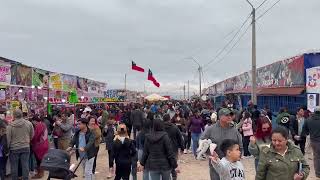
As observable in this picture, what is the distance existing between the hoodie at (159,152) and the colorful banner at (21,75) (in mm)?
9773

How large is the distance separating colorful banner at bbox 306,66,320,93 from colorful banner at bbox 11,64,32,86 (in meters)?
10.4

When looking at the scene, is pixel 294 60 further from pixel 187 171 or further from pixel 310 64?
pixel 187 171

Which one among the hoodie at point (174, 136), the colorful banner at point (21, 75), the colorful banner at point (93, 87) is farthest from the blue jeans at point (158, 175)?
the colorful banner at point (93, 87)

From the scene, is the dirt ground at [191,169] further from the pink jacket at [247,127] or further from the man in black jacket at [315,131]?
the pink jacket at [247,127]

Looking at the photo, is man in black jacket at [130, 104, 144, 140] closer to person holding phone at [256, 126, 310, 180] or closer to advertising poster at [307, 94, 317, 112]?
advertising poster at [307, 94, 317, 112]

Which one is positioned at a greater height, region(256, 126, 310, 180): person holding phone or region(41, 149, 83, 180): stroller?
region(256, 126, 310, 180): person holding phone

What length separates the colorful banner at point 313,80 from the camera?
17852 millimetres

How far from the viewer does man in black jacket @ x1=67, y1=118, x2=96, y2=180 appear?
985 centimetres

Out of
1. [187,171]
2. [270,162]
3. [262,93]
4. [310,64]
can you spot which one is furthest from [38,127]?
[262,93]

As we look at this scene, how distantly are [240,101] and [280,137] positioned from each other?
1225 inches

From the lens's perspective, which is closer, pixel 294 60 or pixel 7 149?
pixel 7 149

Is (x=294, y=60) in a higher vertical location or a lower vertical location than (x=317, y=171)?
higher

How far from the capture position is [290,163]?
17.3 feet

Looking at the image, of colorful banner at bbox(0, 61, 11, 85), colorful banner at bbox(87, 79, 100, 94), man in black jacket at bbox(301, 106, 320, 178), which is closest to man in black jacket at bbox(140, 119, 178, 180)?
man in black jacket at bbox(301, 106, 320, 178)
